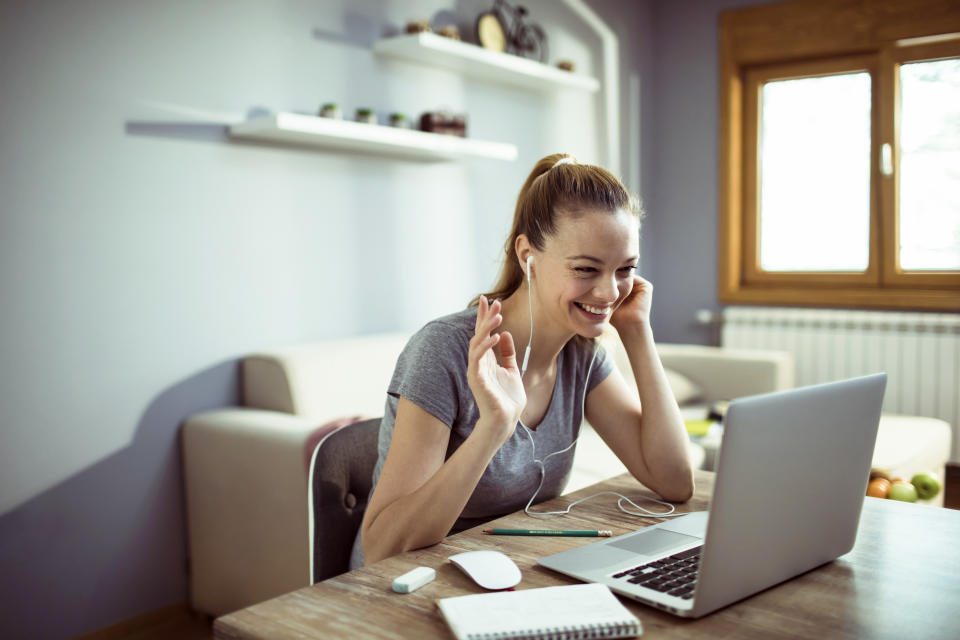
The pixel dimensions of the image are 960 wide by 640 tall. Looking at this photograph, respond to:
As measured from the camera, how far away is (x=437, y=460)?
4.09ft

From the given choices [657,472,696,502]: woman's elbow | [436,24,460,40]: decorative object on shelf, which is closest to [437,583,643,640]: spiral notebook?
[657,472,696,502]: woman's elbow

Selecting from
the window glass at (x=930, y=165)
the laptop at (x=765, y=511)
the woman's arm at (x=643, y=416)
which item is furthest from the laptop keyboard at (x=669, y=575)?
the window glass at (x=930, y=165)

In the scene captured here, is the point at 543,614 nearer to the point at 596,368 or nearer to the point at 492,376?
the point at 492,376

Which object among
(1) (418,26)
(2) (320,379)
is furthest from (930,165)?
(2) (320,379)

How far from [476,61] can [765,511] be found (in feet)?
8.32

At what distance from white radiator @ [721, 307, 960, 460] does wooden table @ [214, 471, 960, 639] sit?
2.67 meters

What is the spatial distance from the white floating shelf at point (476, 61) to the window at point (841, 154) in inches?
42.1

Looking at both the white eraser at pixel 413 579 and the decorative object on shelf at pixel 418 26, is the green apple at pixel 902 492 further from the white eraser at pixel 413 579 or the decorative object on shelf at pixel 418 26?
the decorative object on shelf at pixel 418 26

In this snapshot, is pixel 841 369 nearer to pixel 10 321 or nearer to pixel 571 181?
pixel 571 181

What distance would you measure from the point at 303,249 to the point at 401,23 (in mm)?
958

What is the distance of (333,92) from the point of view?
2.82 metres

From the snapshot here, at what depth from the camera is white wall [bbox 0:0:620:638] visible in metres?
2.06

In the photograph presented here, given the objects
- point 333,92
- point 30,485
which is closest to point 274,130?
point 333,92

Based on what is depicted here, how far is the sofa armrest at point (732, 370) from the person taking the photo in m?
3.46
